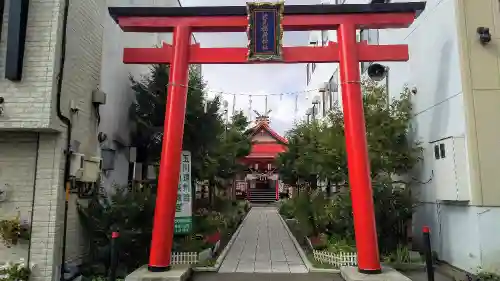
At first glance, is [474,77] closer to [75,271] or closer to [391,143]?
[391,143]

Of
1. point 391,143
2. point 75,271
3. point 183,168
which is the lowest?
point 75,271

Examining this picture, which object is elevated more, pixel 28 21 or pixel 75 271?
pixel 28 21

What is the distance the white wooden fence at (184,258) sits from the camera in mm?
8539

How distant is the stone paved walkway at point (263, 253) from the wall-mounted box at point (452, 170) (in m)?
3.44

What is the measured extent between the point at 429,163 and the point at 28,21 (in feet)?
29.5

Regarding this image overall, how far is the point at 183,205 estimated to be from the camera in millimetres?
8812

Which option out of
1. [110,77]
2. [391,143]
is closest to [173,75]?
[110,77]

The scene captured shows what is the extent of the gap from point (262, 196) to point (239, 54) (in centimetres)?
2719

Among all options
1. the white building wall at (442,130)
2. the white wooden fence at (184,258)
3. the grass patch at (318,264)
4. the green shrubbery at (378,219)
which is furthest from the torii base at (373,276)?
the white wooden fence at (184,258)

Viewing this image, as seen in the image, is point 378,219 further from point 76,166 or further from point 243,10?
point 76,166

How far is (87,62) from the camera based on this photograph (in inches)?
329

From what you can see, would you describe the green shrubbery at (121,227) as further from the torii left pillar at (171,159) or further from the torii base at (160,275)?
the torii left pillar at (171,159)

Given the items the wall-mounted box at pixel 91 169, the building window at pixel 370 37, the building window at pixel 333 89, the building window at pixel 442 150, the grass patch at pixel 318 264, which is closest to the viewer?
the wall-mounted box at pixel 91 169

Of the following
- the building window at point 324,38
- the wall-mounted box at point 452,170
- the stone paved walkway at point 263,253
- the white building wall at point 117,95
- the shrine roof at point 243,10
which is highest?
the building window at point 324,38
